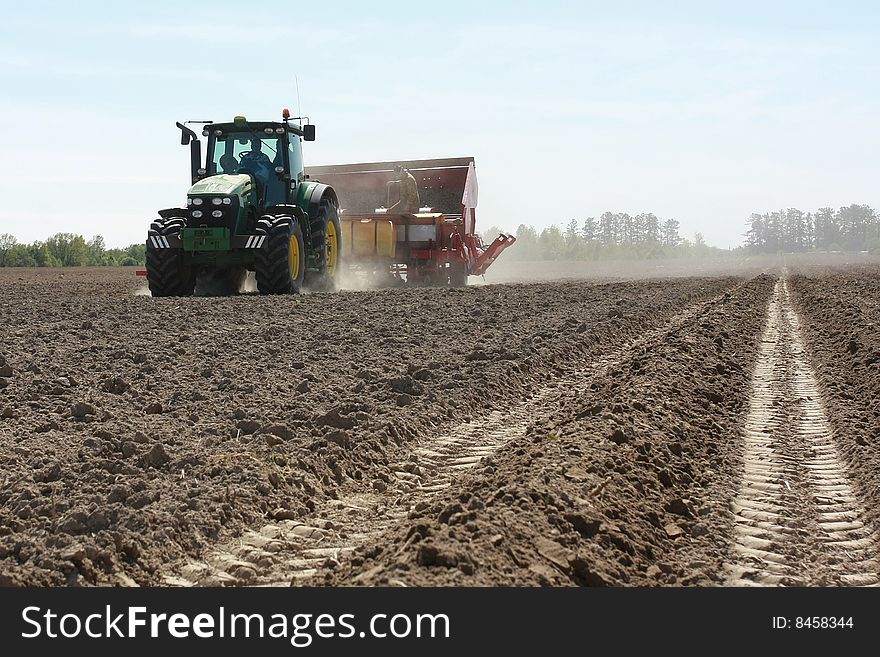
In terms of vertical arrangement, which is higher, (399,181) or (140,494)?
(399,181)

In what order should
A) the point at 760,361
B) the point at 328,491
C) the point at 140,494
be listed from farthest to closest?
the point at 760,361
the point at 328,491
the point at 140,494

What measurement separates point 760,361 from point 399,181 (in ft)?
42.7

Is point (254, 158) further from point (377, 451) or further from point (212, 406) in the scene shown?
point (377, 451)

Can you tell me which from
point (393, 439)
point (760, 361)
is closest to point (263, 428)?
point (393, 439)

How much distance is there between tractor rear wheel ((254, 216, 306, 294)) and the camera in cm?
1620

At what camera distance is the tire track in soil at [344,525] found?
4.47 meters

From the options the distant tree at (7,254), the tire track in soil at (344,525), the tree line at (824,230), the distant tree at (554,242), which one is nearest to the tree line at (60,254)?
the distant tree at (7,254)

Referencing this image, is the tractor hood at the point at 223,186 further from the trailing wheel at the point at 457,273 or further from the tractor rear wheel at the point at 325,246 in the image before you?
Result: the trailing wheel at the point at 457,273

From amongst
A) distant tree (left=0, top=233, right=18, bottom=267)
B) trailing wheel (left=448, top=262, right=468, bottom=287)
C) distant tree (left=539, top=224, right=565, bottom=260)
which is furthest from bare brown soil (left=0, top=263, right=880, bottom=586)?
distant tree (left=539, top=224, right=565, bottom=260)

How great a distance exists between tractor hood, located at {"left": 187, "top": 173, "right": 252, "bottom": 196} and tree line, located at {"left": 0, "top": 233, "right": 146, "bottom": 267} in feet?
152

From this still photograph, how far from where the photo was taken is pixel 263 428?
666 cm
